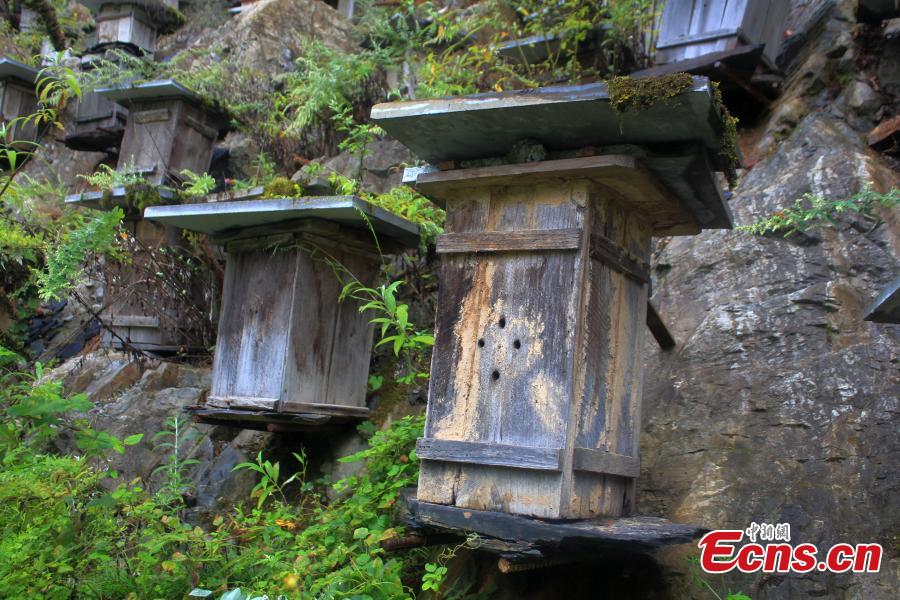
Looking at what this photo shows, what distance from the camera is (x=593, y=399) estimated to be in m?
4.04

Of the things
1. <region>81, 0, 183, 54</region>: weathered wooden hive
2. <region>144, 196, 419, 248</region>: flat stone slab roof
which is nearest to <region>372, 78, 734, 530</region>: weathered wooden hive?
<region>144, 196, 419, 248</region>: flat stone slab roof

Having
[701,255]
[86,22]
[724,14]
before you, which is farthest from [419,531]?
[86,22]

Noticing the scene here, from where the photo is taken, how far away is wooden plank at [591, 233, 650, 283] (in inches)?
160

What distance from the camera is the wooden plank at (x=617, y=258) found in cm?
406

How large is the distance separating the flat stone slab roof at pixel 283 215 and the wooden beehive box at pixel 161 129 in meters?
3.17

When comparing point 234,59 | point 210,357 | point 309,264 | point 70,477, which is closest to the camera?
point 70,477

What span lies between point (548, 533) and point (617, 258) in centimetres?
154

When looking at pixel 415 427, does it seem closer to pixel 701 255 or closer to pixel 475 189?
pixel 475 189

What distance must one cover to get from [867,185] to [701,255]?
1.34m

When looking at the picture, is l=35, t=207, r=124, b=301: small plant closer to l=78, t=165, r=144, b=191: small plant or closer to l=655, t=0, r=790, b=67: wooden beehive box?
l=78, t=165, r=144, b=191: small plant

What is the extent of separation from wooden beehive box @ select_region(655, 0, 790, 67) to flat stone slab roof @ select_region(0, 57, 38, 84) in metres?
8.94

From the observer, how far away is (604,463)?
13.2 ft

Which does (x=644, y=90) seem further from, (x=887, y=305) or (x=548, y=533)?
(x=548, y=533)

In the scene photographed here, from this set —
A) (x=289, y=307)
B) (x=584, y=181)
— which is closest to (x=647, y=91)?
(x=584, y=181)
